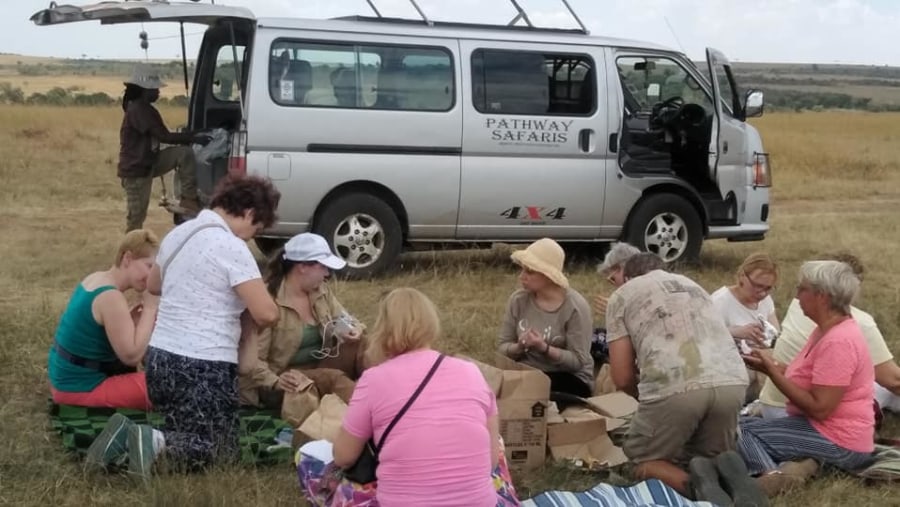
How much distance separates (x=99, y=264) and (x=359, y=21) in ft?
10.2

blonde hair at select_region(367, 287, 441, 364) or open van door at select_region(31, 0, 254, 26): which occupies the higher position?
open van door at select_region(31, 0, 254, 26)

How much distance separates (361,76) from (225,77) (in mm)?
1278

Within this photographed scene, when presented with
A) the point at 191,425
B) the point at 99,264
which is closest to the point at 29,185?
the point at 99,264

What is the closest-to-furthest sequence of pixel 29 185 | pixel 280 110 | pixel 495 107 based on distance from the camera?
pixel 280 110 → pixel 495 107 → pixel 29 185

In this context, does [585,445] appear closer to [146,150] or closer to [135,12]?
[135,12]

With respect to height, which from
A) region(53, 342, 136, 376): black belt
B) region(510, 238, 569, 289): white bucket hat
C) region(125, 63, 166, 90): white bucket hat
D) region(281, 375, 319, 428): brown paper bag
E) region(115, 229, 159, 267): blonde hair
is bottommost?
region(281, 375, 319, 428): brown paper bag

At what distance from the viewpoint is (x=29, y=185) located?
1409cm

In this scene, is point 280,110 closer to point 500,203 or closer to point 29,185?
point 500,203

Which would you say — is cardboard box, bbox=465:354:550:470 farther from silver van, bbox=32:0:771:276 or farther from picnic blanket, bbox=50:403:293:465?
silver van, bbox=32:0:771:276

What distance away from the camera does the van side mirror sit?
8.81 metres

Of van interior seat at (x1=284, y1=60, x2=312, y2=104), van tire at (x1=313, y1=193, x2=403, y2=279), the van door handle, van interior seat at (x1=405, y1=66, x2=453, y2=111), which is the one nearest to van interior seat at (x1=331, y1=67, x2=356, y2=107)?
van interior seat at (x1=284, y1=60, x2=312, y2=104)

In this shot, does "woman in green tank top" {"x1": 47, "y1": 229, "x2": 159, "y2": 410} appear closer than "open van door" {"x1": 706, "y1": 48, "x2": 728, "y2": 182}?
Yes

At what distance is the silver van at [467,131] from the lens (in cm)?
778

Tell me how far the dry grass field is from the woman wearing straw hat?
731 mm
